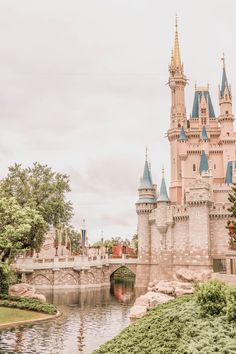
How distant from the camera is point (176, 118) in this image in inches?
2872

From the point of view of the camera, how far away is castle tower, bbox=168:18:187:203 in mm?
71188

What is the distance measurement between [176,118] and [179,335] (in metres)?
58.0

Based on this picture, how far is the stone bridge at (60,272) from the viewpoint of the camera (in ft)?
183

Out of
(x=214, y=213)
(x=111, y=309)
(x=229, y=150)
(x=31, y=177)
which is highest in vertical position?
(x=229, y=150)

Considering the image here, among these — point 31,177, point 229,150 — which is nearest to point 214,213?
point 229,150

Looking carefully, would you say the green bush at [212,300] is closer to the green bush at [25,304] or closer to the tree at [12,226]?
the green bush at [25,304]

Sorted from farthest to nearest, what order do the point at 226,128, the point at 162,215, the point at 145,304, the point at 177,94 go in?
the point at 177,94, the point at 226,128, the point at 162,215, the point at 145,304

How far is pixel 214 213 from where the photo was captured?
59.1 meters

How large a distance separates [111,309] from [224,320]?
25544mm

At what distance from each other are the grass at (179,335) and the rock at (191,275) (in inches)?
1303

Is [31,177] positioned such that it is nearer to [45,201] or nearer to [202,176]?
[45,201]

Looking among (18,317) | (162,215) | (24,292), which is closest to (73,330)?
(18,317)

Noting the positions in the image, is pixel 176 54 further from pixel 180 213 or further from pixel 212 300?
pixel 212 300

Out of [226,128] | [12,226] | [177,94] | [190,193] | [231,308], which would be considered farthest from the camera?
[177,94]
